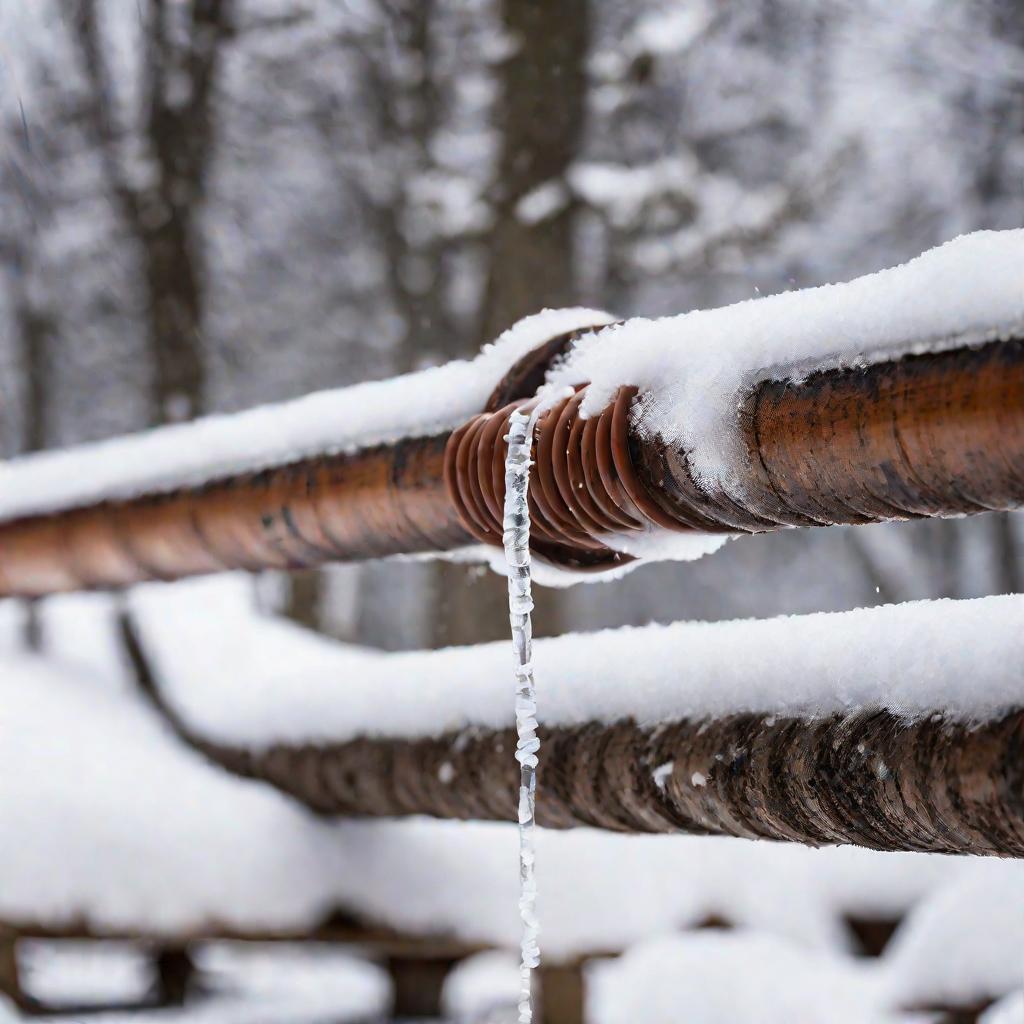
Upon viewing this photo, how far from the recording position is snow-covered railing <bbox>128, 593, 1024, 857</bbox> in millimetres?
1009

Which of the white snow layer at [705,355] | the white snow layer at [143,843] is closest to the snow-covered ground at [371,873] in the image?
the white snow layer at [143,843]

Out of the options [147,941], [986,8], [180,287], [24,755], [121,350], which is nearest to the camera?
[147,941]

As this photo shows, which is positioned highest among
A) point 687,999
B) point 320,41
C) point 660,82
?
point 320,41

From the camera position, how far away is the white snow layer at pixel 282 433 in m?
1.39

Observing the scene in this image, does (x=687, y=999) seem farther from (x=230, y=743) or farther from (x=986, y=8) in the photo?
(x=986, y=8)

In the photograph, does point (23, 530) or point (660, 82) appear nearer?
point (23, 530)

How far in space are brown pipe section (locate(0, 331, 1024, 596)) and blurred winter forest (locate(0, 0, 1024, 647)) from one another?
3.09 metres

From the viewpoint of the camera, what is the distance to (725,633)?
1.39 metres

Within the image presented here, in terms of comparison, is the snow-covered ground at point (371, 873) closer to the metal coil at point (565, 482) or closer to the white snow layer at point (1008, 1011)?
the white snow layer at point (1008, 1011)

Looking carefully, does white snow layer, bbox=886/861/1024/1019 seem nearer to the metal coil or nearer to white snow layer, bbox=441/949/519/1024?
the metal coil

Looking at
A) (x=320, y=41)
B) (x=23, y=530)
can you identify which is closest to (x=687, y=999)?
(x=23, y=530)

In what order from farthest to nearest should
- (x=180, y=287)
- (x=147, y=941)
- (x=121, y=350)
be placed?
1. (x=121, y=350)
2. (x=180, y=287)
3. (x=147, y=941)

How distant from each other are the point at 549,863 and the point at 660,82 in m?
4.41

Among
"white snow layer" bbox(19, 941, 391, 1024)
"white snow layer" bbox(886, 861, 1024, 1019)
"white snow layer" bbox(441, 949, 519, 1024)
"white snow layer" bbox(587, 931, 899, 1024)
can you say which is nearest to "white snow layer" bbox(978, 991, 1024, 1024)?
"white snow layer" bbox(886, 861, 1024, 1019)
